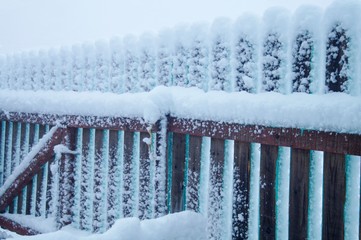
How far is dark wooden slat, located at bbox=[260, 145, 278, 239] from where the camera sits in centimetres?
208

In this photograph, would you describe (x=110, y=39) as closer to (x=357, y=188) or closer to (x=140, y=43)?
(x=140, y=43)

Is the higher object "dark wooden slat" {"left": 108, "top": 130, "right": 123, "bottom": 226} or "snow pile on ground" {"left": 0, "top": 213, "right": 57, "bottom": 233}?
"dark wooden slat" {"left": 108, "top": 130, "right": 123, "bottom": 226}

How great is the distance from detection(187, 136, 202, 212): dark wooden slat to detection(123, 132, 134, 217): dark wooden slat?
0.66 m

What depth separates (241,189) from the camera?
87.7 inches

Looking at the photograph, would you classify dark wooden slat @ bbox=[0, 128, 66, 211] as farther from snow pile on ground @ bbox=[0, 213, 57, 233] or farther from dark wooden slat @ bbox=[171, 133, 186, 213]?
dark wooden slat @ bbox=[171, 133, 186, 213]

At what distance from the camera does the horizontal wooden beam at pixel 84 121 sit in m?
2.72

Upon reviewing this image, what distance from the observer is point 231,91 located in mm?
2328

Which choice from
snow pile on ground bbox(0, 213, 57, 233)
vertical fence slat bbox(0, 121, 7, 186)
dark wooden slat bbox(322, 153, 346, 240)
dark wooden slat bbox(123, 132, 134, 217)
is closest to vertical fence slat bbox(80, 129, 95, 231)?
snow pile on ground bbox(0, 213, 57, 233)

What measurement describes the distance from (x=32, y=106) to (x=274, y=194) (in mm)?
3061

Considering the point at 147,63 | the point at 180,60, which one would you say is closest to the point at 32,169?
the point at 147,63

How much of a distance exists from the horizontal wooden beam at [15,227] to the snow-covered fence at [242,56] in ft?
5.81

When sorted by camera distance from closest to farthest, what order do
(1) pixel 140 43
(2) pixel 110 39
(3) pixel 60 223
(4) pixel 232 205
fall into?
(4) pixel 232 205 < (1) pixel 140 43 < (2) pixel 110 39 < (3) pixel 60 223

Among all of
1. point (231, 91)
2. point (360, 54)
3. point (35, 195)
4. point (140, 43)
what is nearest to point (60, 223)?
point (35, 195)

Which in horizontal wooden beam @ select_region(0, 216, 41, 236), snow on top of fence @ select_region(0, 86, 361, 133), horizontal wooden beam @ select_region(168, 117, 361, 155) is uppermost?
snow on top of fence @ select_region(0, 86, 361, 133)
